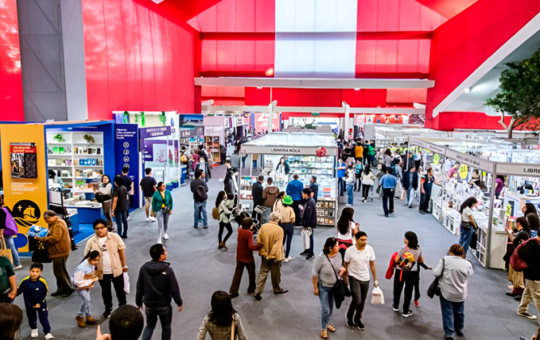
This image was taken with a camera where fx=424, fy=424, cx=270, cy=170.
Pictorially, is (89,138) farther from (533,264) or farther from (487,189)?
(533,264)

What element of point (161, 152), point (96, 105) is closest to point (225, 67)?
point (161, 152)

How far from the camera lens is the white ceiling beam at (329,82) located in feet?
74.2

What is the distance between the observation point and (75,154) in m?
11.7

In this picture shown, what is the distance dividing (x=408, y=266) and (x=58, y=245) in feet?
16.0

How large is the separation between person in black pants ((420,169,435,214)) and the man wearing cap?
31.3 ft

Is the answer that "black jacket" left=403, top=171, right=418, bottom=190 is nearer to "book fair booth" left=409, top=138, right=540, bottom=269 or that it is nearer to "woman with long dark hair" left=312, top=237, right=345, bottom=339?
"book fair booth" left=409, top=138, right=540, bottom=269

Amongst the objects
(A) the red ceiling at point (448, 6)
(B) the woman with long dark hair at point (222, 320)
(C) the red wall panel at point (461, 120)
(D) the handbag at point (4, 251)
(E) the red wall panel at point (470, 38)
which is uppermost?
(A) the red ceiling at point (448, 6)

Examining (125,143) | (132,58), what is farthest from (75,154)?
(132,58)

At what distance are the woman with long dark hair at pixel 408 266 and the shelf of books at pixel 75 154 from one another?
8716 mm

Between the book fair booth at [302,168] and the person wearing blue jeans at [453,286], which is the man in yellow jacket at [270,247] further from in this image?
the book fair booth at [302,168]

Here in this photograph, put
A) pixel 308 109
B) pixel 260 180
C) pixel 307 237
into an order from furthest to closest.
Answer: pixel 308 109 → pixel 260 180 → pixel 307 237

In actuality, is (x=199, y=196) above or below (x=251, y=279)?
above

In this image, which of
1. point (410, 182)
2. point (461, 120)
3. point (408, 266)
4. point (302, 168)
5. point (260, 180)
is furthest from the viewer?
point (461, 120)

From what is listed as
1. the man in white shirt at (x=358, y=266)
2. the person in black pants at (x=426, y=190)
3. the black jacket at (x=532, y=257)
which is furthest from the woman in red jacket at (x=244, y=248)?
the person in black pants at (x=426, y=190)
